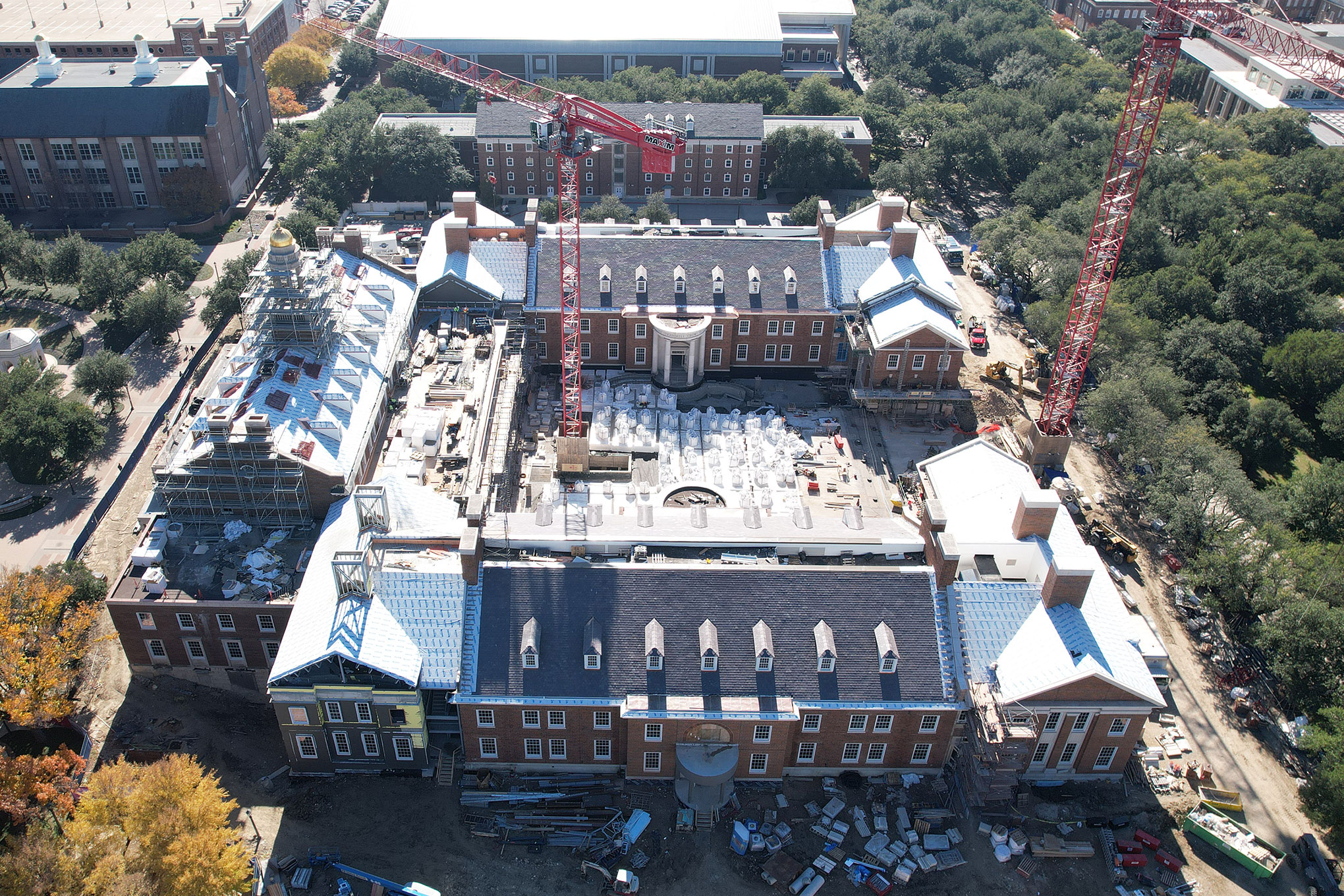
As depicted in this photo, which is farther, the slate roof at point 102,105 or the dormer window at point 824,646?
the slate roof at point 102,105

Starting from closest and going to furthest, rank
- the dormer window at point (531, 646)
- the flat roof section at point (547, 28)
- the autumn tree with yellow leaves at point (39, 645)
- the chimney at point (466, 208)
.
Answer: the dormer window at point (531, 646), the autumn tree with yellow leaves at point (39, 645), the chimney at point (466, 208), the flat roof section at point (547, 28)

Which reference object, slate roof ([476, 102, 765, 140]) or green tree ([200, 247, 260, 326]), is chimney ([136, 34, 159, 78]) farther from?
slate roof ([476, 102, 765, 140])

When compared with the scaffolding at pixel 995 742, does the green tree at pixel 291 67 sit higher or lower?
higher

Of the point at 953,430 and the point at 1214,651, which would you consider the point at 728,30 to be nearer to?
the point at 953,430

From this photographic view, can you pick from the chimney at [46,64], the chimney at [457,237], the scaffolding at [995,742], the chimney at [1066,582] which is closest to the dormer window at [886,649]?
the scaffolding at [995,742]

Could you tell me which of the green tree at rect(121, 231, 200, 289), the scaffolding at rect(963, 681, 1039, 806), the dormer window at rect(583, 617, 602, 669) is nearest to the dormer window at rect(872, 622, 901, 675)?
the scaffolding at rect(963, 681, 1039, 806)

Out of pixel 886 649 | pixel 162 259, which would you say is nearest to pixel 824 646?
pixel 886 649

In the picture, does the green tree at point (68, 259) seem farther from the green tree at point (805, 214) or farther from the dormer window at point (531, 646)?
the green tree at point (805, 214)
